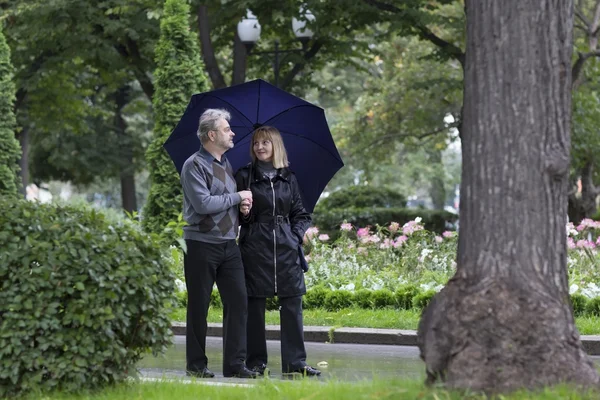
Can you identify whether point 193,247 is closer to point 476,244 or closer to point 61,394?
point 61,394

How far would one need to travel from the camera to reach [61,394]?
6.27 meters

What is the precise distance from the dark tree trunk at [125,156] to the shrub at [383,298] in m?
30.2

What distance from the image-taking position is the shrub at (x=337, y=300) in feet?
43.1

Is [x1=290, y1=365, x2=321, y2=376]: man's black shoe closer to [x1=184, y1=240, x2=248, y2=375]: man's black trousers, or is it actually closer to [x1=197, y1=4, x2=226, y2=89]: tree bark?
[x1=184, y1=240, x2=248, y2=375]: man's black trousers

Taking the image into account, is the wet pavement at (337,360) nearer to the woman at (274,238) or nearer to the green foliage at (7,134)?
the woman at (274,238)

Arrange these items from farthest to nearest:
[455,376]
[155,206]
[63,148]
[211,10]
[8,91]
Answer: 1. [63,148]
2. [8,91]
3. [211,10]
4. [155,206]
5. [455,376]

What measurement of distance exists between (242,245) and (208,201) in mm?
659

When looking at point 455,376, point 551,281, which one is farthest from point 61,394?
point 551,281

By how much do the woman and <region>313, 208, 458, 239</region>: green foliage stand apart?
62.8 feet

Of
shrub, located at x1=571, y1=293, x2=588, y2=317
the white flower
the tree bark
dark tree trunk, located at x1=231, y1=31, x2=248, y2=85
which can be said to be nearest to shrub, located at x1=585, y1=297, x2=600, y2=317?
shrub, located at x1=571, y1=293, x2=588, y2=317

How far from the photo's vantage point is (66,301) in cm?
636

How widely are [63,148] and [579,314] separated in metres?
33.5

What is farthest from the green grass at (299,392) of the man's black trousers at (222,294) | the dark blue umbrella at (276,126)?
the dark blue umbrella at (276,126)

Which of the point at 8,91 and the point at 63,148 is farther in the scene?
the point at 63,148
